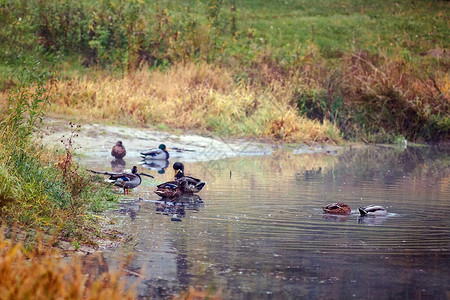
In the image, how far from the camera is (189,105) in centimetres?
2361

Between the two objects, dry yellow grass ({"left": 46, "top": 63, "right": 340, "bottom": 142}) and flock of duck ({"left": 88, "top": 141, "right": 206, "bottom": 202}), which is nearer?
flock of duck ({"left": 88, "top": 141, "right": 206, "bottom": 202})

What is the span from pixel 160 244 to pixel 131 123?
1321 cm

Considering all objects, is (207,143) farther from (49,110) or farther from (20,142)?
(20,142)

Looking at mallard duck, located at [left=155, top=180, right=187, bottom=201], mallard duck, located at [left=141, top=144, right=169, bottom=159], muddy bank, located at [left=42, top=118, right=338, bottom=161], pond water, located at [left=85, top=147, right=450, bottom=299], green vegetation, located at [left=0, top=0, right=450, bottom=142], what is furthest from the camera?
green vegetation, located at [left=0, top=0, right=450, bottom=142]

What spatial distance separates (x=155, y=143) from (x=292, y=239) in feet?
36.2

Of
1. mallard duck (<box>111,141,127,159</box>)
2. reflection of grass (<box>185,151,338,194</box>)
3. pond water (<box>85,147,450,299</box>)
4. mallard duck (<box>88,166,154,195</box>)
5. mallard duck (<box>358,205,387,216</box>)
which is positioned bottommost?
pond water (<box>85,147,450,299</box>)

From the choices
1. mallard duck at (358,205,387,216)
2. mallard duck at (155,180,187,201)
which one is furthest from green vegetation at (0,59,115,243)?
mallard duck at (358,205,387,216)

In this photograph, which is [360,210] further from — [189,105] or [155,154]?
[189,105]

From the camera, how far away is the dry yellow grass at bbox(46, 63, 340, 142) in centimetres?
2203

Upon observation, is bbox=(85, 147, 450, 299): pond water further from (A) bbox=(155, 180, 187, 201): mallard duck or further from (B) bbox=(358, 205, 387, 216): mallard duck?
(A) bbox=(155, 180, 187, 201): mallard duck

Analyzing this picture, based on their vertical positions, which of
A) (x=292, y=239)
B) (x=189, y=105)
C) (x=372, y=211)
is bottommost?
(x=292, y=239)

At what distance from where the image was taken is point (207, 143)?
2066 centimetres

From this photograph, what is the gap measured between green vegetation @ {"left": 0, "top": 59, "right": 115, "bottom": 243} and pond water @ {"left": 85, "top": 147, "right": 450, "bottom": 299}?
20.3 inches

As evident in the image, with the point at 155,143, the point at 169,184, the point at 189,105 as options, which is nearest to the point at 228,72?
the point at 189,105
